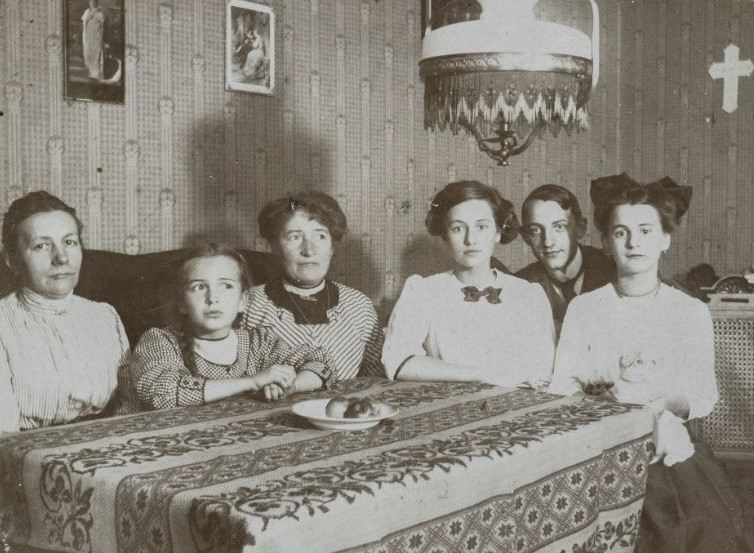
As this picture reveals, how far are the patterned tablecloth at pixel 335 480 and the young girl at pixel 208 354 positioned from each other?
0.21 ft

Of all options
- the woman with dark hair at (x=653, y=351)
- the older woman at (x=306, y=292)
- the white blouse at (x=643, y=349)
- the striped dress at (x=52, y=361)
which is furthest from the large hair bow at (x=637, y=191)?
the striped dress at (x=52, y=361)

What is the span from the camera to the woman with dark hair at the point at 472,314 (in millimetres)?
2557

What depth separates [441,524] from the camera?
1.54 meters

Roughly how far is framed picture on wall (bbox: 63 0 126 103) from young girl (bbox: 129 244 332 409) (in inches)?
42.3

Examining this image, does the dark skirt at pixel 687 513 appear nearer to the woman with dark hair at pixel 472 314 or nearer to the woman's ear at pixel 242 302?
the woman with dark hair at pixel 472 314

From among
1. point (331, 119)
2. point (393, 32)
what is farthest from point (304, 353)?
point (393, 32)

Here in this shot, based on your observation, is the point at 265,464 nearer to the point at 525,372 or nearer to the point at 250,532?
the point at 250,532

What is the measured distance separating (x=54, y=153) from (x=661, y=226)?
2.00 meters

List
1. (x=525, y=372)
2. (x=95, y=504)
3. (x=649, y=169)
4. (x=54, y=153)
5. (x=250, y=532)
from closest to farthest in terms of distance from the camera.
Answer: (x=250, y=532)
(x=95, y=504)
(x=525, y=372)
(x=54, y=153)
(x=649, y=169)

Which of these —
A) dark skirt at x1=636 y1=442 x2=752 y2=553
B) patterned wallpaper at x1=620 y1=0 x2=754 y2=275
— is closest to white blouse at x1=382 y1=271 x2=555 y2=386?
dark skirt at x1=636 y1=442 x2=752 y2=553

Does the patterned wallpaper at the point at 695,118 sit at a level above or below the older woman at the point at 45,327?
above

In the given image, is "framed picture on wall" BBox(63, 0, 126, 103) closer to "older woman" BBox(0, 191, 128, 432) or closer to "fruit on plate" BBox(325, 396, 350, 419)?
"older woman" BBox(0, 191, 128, 432)

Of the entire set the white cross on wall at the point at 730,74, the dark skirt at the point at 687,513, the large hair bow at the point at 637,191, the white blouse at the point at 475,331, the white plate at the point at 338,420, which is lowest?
the dark skirt at the point at 687,513

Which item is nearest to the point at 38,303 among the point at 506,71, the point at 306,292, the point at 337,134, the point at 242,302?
the point at 242,302
